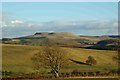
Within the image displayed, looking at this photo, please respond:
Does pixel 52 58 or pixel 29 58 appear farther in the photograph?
pixel 29 58

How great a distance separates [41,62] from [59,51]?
4.80 m

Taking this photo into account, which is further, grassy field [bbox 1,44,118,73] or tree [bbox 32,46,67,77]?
grassy field [bbox 1,44,118,73]

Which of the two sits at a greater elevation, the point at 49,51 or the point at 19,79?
the point at 49,51

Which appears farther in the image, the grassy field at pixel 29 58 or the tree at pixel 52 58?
the grassy field at pixel 29 58

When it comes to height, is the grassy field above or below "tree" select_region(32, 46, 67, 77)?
below

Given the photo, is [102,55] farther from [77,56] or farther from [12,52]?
[12,52]

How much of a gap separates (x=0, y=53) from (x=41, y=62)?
54663 millimetres

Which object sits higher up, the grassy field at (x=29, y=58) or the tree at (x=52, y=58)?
the tree at (x=52, y=58)

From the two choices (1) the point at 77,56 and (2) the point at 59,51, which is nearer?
(2) the point at 59,51

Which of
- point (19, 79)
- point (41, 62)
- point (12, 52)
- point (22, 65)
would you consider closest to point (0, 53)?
point (12, 52)

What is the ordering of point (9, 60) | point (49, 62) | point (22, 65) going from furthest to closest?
point (9, 60), point (22, 65), point (49, 62)

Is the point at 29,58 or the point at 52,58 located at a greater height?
the point at 52,58

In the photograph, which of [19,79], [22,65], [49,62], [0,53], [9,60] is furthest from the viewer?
[0,53]

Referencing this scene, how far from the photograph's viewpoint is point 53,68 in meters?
70.1
